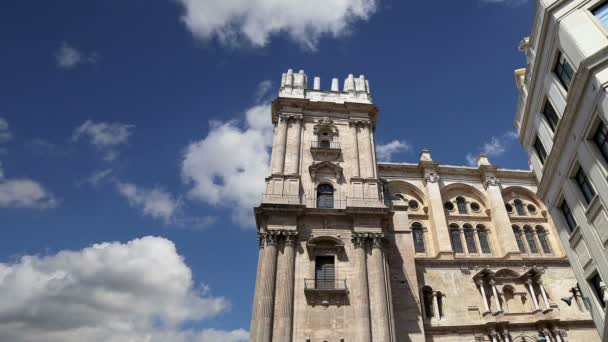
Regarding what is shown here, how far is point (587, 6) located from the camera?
1552cm

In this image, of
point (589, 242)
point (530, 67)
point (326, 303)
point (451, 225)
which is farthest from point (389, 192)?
point (589, 242)

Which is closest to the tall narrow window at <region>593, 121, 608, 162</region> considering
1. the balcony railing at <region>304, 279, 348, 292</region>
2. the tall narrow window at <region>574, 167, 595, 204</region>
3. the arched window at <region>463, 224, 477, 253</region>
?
the tall narrow window at <region>574, 167, 595, 204</region>

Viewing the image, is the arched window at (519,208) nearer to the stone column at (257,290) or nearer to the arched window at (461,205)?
the arched window at (461,205)

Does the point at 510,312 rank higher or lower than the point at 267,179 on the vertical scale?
lower

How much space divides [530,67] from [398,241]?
14.2m

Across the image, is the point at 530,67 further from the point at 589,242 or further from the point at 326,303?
the point at 326,303

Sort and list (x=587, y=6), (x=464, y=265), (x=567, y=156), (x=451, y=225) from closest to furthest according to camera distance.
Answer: (x=587, y=6)
(x=567, y=156)
(x=464, y=265)
(x=451, y=225)

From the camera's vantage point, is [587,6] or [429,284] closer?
[587,6]

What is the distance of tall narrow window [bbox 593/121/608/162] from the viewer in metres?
14.3

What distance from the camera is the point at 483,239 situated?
35.6 meters

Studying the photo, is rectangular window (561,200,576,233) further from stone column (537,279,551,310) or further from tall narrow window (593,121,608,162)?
stone column (537,279,551,310)

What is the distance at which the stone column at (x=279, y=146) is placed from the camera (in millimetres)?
29688

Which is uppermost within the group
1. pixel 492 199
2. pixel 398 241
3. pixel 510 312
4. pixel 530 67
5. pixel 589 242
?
pixel 492 199

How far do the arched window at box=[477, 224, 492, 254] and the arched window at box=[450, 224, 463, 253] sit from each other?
188 cm
